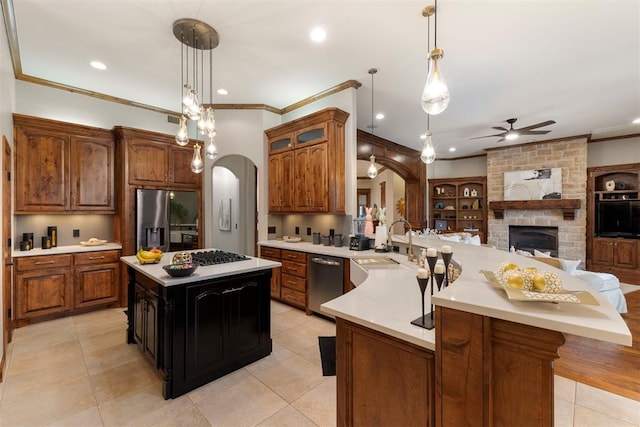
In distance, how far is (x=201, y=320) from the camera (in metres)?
2.25

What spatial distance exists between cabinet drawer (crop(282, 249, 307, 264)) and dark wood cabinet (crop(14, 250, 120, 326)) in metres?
2.46

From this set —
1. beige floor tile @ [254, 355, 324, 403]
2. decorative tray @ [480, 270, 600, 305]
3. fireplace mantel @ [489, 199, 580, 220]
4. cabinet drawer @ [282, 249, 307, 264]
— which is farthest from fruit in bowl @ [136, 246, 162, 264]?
fireplace mantel @ [489, 199, 580, 220]

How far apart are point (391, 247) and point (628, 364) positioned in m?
2.44

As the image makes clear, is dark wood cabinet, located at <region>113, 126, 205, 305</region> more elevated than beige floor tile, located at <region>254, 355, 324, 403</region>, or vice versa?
dark wood cabinet, located at <region>113, 126, 205, 305</region>

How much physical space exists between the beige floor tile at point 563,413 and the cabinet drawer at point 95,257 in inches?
204

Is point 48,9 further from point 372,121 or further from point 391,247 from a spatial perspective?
point 372,121

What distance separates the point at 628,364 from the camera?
8.65 ft

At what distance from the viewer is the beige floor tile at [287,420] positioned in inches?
73.9

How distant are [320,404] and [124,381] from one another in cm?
167

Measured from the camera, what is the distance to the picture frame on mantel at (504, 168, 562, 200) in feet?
22.1

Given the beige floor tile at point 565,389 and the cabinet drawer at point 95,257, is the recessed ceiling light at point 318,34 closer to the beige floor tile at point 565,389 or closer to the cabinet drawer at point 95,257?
the beige floor tile at point 565,389

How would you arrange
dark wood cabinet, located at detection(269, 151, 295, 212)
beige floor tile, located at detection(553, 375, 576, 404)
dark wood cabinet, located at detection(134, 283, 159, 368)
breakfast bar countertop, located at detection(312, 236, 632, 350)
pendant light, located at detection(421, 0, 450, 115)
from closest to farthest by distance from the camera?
1. breakfast bar countertop, located at detection(312, 236, 632, 350)
2. pendant light, located at detection(421, 0, 450, 115)
3. beige floor tile, located at detection(553, 375, 576, 404)
4. dark wood cabinet, located at detection(134, 283, 159, 368)
5. dark wood cabinet, located at detection(269, 151, 295, 212)

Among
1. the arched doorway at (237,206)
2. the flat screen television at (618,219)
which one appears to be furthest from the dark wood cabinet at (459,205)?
the arched doorway at (237,206)

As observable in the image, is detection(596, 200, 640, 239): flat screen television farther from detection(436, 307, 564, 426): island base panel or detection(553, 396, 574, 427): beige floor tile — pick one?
detection(436, 307, 564, 426): island base panel
